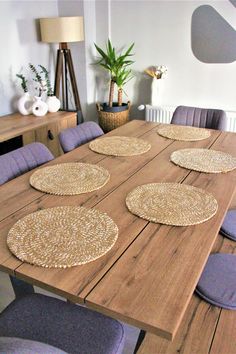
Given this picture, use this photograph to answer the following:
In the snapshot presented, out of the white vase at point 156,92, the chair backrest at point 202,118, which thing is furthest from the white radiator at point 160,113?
the chair backrest at point 202,118

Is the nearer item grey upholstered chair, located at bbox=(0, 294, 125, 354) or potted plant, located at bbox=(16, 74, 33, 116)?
grey upholstered chair, located at bbox=(0, 294, 125, 354)

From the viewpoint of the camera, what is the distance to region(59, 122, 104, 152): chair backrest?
214 centimetres

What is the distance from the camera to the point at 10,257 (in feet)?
3.43

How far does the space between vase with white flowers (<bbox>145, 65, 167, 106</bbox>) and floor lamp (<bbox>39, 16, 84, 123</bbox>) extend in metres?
0.83

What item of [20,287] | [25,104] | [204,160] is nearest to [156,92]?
[25,104]

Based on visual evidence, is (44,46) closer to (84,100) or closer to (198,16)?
(84,100)

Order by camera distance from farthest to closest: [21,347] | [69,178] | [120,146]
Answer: [120,146], [69,178], [21,347]

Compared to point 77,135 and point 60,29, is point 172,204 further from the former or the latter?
point 60,29

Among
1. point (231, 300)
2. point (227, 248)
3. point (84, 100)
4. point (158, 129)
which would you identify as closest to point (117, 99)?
point (84, 100)

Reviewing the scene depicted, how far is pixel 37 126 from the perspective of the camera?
294 cm

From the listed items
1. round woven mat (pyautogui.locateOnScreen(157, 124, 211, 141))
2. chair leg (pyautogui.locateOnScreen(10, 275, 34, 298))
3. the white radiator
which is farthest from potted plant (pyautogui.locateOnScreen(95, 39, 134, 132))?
chair leg (pyautogui.locateOnScreen(10, 275, 34, 298))

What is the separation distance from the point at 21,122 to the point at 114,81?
121 cm

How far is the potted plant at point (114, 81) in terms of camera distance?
366 centimetres

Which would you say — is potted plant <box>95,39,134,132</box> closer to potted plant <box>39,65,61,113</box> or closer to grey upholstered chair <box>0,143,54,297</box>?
potted plant <box>39,65,61,113</box>
